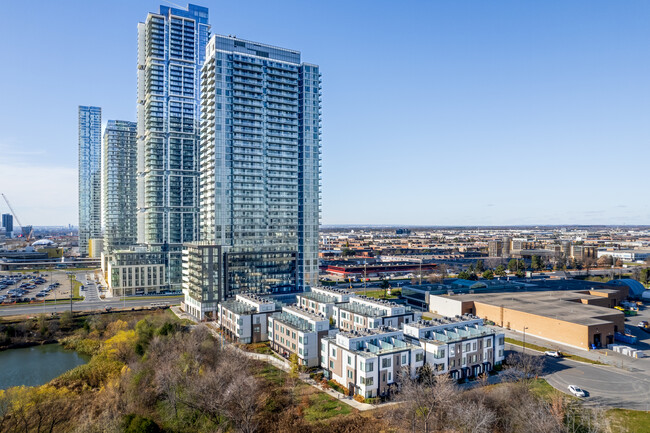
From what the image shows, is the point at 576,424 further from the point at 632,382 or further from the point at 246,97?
the point at 246,97

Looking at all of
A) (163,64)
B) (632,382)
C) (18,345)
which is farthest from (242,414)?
(163,64)

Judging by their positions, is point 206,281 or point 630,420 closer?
point 630,420

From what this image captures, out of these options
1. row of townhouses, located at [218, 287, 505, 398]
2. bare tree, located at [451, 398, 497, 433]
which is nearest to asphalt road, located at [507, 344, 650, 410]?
row of townhouses, located at [218, 287, 505, 398]

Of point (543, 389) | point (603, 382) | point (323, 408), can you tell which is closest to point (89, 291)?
point (323, 408)

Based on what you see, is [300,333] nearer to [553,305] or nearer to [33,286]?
[553,305]

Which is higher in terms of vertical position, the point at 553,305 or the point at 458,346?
the point at 458,346

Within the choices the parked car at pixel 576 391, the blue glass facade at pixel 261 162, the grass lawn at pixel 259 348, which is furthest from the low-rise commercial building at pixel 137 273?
the parked car at pixel 576 391
